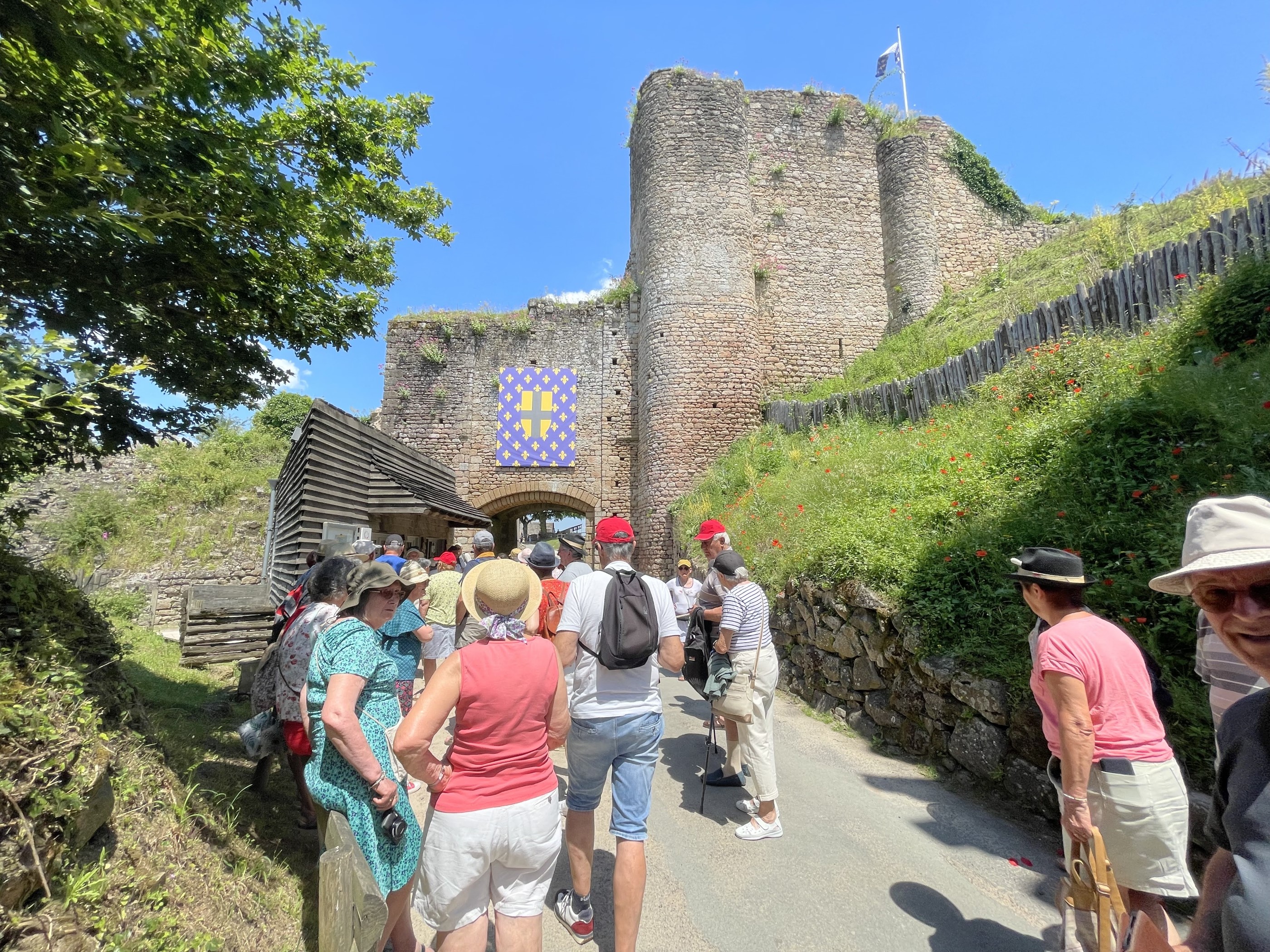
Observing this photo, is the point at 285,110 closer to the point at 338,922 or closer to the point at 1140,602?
the point at 338,922

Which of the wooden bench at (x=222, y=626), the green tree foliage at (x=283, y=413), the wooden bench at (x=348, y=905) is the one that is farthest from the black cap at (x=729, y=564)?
the green tree foliage at (x=283, y=413)

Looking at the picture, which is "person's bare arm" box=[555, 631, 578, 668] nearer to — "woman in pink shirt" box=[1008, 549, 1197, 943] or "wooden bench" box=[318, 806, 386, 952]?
"wooden bench" box=[318, 806, 386, 952]

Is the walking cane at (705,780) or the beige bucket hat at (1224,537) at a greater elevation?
the beige bucket hat at (1224,537)

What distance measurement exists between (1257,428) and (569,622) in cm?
421

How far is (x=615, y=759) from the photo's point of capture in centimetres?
249

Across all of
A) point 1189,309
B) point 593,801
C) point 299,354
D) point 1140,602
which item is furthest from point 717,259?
point 593,801

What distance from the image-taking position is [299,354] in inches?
185

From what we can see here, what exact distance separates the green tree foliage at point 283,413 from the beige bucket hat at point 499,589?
19.9 meters

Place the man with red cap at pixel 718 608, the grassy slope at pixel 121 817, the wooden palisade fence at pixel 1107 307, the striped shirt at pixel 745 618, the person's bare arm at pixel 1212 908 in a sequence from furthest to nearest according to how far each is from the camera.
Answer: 1. the wooden palisade fence at pixel 1107 307
2. the man with red cap at pixel 718 608
3. the striped shirt at pixel 745 618
4. the grassy slope at pixel 121 817
5. the person's bare arm at pixel 1212 908

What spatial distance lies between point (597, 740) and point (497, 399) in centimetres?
1321

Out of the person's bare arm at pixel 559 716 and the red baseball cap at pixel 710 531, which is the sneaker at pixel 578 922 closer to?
the person's bare arm at pixel 559 716

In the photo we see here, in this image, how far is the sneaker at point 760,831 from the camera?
3246mm

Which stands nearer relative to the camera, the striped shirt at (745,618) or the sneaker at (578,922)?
the sneaker at (578,922)

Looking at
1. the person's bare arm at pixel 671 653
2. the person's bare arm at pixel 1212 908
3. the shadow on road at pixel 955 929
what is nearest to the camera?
the person's bare arm at pixel 1212 908
